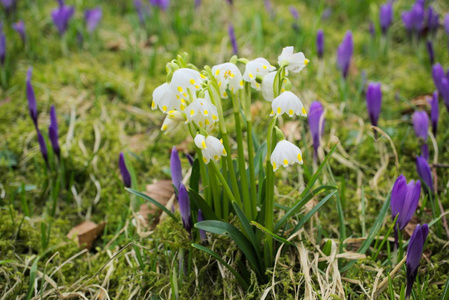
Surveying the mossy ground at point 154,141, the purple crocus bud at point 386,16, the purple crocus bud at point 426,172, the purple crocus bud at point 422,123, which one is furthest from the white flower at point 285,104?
the purple crocus bud at point 386,16

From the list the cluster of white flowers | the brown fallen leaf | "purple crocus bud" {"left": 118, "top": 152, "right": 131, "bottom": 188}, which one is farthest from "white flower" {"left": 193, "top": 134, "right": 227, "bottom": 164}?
the brown fallen leaf

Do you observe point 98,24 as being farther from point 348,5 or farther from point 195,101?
point 195,101

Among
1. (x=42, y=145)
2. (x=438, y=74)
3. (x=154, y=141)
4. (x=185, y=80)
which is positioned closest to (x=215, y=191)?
(x=185, y=80)

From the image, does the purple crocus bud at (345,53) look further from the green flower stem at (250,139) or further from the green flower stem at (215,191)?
the green flower stem at (215,191)

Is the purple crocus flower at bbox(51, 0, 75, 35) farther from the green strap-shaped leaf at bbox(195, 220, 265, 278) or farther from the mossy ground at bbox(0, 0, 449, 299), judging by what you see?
the green strap-shaped leaf at bbox(195, 220, 265, 278)

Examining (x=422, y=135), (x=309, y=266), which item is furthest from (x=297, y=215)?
(x=422, y=135)
